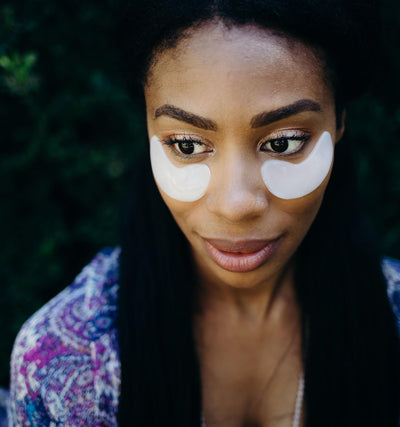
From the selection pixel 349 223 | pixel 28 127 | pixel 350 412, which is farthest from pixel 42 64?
pixel 350 412

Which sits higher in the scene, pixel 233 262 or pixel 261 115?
pixel 261 115

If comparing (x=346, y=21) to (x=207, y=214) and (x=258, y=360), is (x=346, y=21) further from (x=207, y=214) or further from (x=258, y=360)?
(x=258, y=360)

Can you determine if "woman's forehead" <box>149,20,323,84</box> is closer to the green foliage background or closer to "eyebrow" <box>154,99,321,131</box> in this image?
"eyebrow" <box>154,99,321,131</box>

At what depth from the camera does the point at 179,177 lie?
105cm

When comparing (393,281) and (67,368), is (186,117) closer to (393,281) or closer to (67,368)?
(67,368)

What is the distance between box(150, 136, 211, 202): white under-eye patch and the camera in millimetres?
1013

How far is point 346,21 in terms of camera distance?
0.96 meters

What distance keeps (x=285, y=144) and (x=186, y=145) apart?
A: 26 cm

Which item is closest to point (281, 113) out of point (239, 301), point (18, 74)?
point (239, 301)

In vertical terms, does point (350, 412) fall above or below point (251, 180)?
below

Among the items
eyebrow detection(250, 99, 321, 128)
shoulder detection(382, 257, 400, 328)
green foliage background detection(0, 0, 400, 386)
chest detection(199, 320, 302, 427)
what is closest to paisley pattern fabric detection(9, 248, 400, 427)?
chest detection(199, 320, 302, 427)

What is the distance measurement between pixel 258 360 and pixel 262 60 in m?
1.04

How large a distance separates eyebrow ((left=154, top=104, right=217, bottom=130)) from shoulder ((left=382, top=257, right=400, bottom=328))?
1006 mm

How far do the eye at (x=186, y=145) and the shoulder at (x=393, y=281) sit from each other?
956 millimetres
